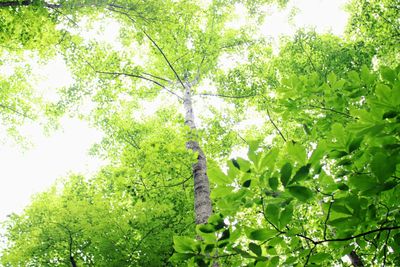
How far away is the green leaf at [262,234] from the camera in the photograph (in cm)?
88

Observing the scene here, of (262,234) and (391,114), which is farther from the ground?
(391,114)

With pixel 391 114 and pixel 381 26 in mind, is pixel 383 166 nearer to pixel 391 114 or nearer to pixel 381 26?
pixel 391 114

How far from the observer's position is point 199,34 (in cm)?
868

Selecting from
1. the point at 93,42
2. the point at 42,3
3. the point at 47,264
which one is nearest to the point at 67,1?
the point at 42,3

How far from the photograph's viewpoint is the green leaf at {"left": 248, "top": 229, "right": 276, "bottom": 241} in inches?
34.7

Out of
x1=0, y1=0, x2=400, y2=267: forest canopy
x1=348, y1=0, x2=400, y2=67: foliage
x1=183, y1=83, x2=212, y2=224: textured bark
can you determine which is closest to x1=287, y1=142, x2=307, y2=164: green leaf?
x1=0, y1=0, x2=400, y2=267: forest canopy

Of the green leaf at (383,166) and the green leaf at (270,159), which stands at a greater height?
the green leaf at (270,159)

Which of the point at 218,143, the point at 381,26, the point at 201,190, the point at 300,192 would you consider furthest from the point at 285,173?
the point at 381,26

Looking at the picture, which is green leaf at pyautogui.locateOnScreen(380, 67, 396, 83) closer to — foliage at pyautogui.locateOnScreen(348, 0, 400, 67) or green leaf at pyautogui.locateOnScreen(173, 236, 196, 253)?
green leaf at pyautogui.locateOnScreen(173, 236, 196, 253)

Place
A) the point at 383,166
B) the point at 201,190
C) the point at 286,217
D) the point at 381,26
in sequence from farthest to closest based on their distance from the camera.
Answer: the point at 381,26 < the point at 201,190 < the point at 286,217 < the point at 383,166

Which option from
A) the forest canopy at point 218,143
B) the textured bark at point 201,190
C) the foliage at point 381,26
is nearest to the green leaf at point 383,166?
the forest canopy at point 218,143

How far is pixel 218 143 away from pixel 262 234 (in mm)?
6750

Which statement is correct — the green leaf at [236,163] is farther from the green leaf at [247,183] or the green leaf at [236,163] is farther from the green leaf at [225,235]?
the green leaf at [225,235]

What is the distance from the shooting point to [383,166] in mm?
750
